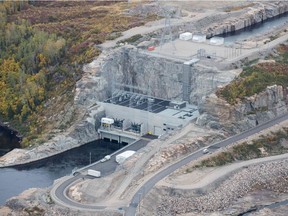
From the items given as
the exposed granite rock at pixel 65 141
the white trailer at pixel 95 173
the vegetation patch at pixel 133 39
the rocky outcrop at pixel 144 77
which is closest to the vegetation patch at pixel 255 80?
the rocky outcrop at pixel 144 77

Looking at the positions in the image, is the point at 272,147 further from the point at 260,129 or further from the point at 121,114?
the point at 121,114

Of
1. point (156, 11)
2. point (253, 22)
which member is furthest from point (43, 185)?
point (253, 22)

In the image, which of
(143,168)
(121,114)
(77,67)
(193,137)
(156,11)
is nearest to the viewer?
(143,168)

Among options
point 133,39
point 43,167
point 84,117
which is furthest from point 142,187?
point 133,39

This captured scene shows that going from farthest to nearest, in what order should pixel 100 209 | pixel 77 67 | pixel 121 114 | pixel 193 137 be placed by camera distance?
pixel 77 67
pixel 121 114
pixel 193 137
pixel 100 209

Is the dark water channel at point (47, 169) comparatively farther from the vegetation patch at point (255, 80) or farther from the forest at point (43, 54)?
the vegetation patch at point (255, 80)

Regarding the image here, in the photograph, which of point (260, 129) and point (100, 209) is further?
point (260, 129)
